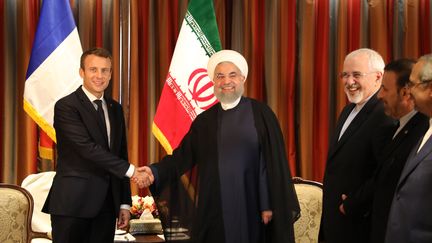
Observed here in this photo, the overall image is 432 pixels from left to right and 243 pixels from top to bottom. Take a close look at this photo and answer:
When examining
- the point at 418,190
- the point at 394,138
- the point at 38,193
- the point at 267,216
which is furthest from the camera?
the point at 38,193

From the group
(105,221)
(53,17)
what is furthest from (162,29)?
(105,221)

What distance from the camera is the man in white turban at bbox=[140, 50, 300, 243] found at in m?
4.09

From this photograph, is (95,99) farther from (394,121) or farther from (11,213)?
(394,121)

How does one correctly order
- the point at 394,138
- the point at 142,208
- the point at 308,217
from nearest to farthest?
the point at 394,138 < the point at 308,217 < the point at 142,208

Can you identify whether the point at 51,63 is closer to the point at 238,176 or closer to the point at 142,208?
the point at 142,208

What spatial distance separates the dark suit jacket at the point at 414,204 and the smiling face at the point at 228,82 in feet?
5.05

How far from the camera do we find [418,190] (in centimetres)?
281

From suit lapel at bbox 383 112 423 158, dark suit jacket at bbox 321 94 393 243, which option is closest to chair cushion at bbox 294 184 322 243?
dark suit jacket at bbox 321 94 393 243

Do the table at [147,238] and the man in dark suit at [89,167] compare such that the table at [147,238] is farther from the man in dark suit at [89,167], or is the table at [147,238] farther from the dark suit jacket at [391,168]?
the dark suit jacket at [391,168]

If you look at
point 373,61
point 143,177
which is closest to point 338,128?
point 373,61

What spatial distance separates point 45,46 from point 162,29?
122cm

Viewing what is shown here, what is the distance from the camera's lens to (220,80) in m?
4.32

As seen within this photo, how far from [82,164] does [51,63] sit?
6.17ft

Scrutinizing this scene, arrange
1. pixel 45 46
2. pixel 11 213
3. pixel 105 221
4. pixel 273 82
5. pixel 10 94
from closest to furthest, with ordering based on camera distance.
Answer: pixel 105 221, pixel 11 213, pixel 45 46, pixel 10 94, pixel 273 82
